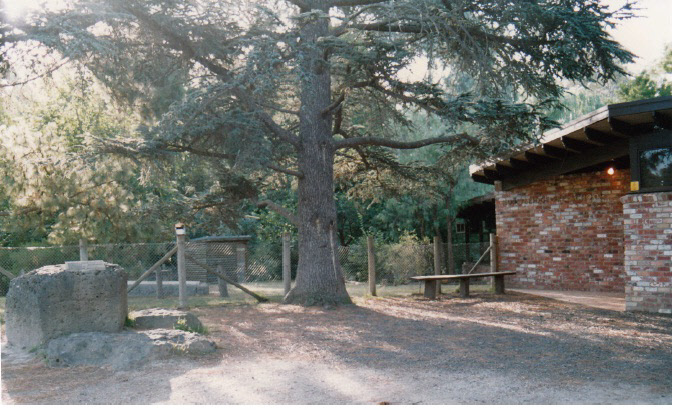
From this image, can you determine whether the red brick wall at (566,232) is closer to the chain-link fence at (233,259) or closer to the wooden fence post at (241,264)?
the chain-link fence at (233,259)

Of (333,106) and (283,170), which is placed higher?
(333,106)

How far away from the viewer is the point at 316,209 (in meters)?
12.4

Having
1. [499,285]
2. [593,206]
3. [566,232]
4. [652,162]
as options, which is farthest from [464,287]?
[652,162]

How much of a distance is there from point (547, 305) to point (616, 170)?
417cm

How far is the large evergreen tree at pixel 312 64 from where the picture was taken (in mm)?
10070

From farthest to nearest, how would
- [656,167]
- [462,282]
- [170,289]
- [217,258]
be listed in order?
[217,258], [170,289], [462,282], [656,167]

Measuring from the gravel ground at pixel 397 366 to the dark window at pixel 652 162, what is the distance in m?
2.16

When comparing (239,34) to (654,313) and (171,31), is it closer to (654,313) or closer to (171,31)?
(171,31)

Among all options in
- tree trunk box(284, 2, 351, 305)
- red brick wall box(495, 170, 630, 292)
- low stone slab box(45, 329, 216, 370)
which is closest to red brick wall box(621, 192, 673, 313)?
red brick wall box(495, 170, 630, 292)

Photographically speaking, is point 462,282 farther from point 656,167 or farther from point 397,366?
point 397,366

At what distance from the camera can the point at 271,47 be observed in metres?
10.3

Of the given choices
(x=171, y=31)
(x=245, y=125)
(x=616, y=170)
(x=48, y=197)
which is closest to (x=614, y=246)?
(x=616, y=170)

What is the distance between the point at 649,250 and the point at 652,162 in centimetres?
147

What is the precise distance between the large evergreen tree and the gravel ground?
3134 millimetres
